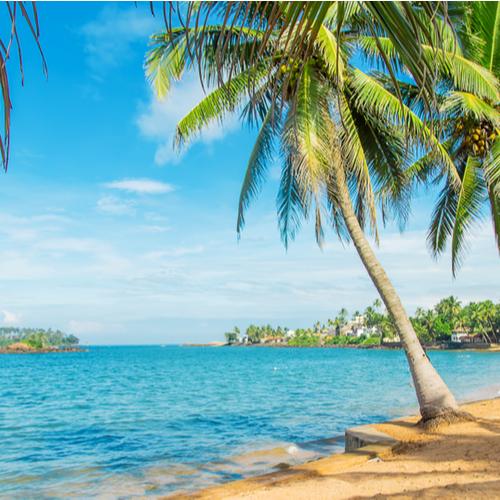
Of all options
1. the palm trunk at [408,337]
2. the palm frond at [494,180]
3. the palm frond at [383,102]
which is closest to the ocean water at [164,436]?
the palm trunk at [408,337]

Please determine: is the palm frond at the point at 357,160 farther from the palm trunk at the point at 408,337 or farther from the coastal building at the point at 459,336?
the coastal building at the point at 459,336

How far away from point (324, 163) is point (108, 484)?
7.77m

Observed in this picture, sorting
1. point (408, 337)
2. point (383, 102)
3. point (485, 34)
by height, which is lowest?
point (408, 337)

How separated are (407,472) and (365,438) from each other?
7.89ft

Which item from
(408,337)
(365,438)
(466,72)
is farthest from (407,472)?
(466,72)

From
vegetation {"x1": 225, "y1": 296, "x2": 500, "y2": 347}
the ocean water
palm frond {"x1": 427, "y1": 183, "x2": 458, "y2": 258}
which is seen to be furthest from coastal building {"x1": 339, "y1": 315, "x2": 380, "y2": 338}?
palm frond {"x1": 427, "y1": 183, "x2": 458, "y2": 258}

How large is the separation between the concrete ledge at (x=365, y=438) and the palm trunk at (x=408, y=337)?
1.01 meters

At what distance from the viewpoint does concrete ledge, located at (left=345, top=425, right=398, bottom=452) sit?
27.8 feet

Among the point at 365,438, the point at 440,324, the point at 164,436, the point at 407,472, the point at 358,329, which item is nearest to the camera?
the point at 407,472

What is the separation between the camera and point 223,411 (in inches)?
824

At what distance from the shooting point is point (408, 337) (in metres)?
9.46

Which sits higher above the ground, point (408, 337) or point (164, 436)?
point (408, 337)

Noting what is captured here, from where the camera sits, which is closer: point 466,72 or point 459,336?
point 466,72

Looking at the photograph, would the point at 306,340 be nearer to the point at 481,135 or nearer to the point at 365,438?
the point at 481,135
